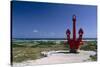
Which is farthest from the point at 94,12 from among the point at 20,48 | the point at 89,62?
the point at 20,48

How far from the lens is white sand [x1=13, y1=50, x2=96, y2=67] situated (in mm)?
2642

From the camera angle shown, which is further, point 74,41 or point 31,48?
point 74,41

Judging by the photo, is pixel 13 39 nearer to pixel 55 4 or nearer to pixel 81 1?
pixel 55 4

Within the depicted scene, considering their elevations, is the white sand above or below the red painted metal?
below

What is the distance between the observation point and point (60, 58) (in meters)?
2.78

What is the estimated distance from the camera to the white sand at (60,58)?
2.64 m

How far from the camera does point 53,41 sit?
276 cm

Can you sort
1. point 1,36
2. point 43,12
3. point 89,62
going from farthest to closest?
point 89,62 < point 43,12 < point 1,36

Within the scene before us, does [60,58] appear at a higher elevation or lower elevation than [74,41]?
lower

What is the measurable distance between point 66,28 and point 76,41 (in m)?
0.24

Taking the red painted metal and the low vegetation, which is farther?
the red painted metal

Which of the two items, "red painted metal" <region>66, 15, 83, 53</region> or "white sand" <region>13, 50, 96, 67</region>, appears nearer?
"white sand" <region>13, 50, 96, 67</region>

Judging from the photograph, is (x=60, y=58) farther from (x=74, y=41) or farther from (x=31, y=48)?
(x=31, y=48)

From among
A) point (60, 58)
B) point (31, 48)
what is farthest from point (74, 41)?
point (31, 48)
